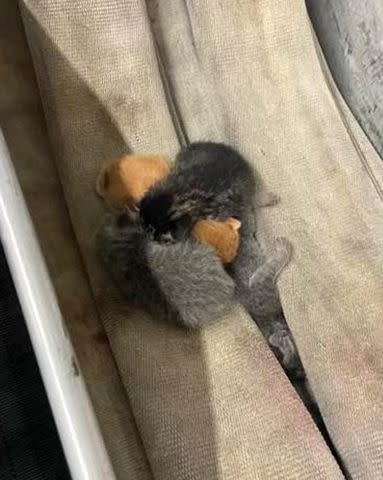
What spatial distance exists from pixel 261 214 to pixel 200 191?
0.54 ft

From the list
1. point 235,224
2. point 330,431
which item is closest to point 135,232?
point 235,224

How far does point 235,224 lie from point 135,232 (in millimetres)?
187

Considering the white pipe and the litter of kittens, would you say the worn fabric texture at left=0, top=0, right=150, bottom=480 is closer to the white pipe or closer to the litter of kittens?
the litter of kittens

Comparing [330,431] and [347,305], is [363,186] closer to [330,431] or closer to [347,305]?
[347,305]

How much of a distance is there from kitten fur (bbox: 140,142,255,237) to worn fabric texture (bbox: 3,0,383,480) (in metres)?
0.09

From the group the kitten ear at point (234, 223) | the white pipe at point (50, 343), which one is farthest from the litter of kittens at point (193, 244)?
the white pipe at point (50, 343)

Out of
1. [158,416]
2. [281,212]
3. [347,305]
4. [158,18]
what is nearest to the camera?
[158,416]

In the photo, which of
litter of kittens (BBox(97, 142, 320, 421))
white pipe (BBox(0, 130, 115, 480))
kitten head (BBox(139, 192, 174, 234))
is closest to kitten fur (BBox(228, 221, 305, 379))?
litter of kittens (BBox(97, 142, 320, 421))

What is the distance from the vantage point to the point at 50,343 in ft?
3.00

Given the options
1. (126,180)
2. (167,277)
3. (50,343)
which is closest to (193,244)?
(167,277)

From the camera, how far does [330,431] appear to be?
3.88ft

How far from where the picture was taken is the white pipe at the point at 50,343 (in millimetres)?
870

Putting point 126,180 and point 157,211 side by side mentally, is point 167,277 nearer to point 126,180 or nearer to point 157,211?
point 157,211

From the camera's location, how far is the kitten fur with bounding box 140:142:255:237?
4.06 feet
